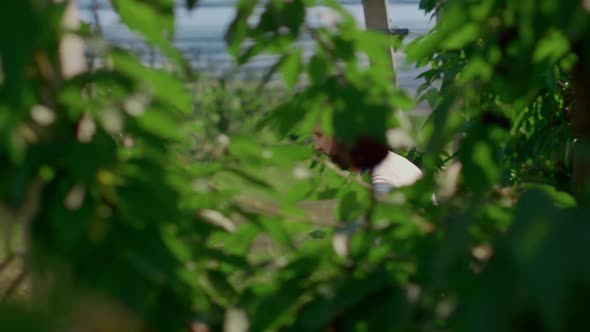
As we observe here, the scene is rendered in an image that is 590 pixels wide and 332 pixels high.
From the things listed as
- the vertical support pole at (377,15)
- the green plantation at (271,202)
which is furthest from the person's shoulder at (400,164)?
the green plantation at (271,202)

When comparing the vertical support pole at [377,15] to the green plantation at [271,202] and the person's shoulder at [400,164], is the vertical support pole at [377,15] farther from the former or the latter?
the green plantation at [271,202]

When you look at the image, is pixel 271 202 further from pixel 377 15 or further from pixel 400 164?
pixel 377 15

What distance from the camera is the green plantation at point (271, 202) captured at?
646 millimetres

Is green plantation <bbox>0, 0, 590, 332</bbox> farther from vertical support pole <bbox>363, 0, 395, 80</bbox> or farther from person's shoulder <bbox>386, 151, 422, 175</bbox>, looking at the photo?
vertical support pole <bbox>363, 0, 395, 80</bbox>

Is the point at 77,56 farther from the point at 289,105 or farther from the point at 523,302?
the point at 523,302

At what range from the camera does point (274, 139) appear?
0.96 metres

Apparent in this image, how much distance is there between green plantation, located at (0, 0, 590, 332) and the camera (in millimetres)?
646

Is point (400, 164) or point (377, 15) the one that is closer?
point (400, 164)

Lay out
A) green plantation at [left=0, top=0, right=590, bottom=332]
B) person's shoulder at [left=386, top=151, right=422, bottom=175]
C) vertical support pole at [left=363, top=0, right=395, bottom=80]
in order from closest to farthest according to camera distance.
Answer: green plantation at [left=0, top=0, right=590, bottom=332] → person's shoulder at [left=386, top=151, right=422, bottom=175] → vertical support pole at [left=363, top=0, right=395, bottom=80]

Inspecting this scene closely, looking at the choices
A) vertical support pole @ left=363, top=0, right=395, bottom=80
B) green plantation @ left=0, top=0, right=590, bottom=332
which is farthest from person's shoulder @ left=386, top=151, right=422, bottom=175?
green plantation @ left=0, top=0, right=590, bottom=332

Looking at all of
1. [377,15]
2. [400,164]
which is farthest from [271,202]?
[377,15]

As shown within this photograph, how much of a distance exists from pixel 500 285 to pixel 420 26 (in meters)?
5.18

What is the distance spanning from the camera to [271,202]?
1039mm

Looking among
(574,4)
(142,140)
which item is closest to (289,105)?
(142,140)
